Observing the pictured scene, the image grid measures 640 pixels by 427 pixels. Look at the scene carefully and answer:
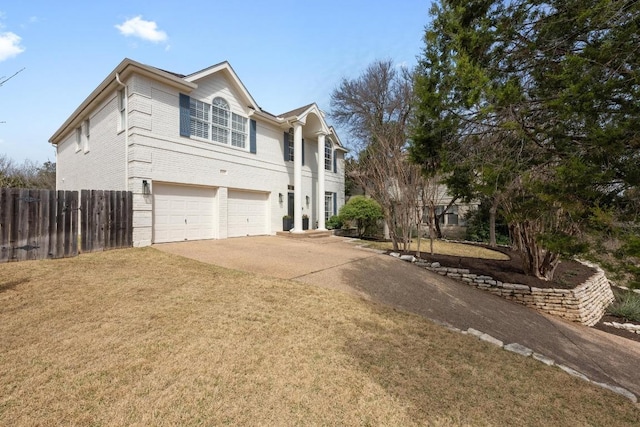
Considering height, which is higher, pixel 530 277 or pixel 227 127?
pixel 227 127

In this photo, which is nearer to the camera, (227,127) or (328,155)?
(227,127)

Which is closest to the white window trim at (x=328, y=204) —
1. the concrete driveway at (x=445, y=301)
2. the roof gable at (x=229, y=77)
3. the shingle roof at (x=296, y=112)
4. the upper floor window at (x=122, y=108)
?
the shingle roof at (x=296, y=112)

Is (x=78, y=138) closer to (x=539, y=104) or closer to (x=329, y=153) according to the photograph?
(x=329, y=153)

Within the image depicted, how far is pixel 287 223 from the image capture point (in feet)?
49.9

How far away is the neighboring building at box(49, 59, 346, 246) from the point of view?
31.3 feet

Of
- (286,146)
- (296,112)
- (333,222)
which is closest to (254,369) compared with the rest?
(286,146)

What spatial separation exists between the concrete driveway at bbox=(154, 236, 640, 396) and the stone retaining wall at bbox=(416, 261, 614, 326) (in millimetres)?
330

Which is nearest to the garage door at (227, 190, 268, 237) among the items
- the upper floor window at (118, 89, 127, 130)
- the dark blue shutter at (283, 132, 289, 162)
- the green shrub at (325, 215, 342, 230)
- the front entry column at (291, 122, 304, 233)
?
the front entry column at (291, 122, 304, 233)

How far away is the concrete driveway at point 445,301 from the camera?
4684 mm

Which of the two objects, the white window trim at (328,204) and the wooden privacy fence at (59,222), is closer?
the wooden privacy fence at (59,222)

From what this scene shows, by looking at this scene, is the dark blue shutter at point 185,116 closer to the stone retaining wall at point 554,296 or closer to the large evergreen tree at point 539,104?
the large evergreen tree at point 539,104

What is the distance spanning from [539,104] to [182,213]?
1076cm

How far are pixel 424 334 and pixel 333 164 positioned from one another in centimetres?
1543

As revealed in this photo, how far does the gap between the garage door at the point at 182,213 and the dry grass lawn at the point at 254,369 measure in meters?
5.23
